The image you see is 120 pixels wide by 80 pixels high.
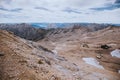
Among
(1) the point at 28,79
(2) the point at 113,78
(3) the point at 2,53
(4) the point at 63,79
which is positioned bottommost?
(2) the point at 113,78

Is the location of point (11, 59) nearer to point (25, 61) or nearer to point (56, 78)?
point (25, 61)

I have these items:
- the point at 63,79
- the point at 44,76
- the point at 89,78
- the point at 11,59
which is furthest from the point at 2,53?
the point at 89,78

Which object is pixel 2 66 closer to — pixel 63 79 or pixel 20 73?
pixel 20 73

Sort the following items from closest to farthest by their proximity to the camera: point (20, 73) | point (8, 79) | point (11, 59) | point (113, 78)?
point (8, 79)
point (20, 73)
point (11, 59)
point (113, 78)

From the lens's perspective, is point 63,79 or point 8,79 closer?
point 8,79

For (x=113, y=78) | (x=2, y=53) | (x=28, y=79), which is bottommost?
(x=113, y=78)

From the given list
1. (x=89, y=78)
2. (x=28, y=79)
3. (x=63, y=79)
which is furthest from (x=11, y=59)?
(x=89, y=78)

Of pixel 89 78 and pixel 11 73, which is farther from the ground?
pixel 11 73

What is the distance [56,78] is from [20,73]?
206 inches

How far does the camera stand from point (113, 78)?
36469 mm

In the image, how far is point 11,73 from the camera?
2025 centimetres

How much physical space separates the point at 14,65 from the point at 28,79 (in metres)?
3.99

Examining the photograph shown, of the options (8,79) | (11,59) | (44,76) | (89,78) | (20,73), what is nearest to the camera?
(8,79)

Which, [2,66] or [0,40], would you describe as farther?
[0,40]
